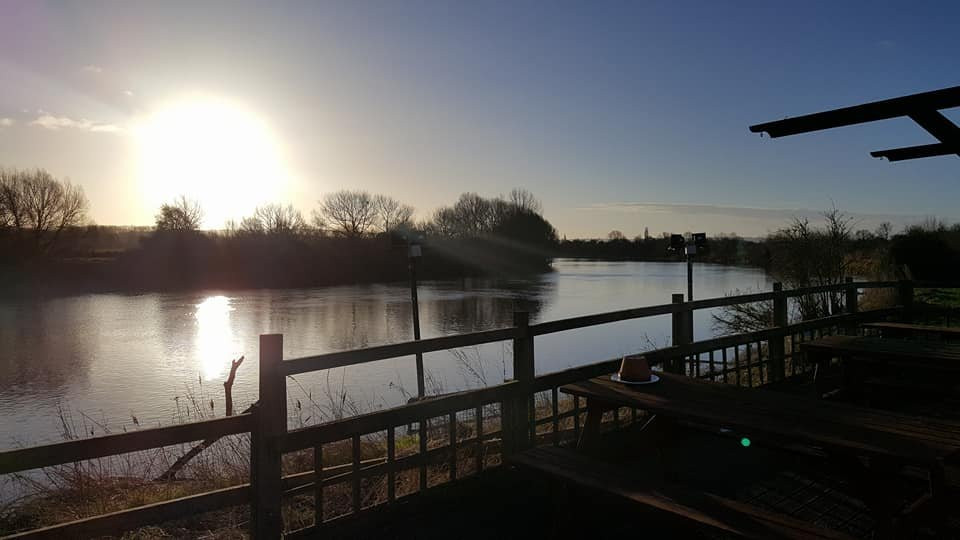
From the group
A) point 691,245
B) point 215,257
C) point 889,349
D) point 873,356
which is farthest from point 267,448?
point 215,257

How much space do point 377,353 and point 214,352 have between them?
42.3 ft

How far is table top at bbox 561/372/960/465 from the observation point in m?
1.87

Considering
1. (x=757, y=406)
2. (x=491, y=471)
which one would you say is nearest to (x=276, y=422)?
(x=491, y=471)

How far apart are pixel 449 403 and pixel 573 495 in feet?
2.53


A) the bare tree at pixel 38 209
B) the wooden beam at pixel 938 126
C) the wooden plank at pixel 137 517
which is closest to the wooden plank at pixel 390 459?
the wooden plank at pixel 137 517

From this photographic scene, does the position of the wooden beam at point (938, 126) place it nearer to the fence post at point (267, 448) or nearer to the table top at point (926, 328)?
the table top at point (926, 328)

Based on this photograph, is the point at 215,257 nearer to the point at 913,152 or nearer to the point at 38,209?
the point at 38,209

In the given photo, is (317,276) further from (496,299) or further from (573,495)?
(573,495)

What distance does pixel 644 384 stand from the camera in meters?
2.73

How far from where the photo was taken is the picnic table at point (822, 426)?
73.0 inches

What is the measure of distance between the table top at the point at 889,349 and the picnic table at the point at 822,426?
1.37 meters

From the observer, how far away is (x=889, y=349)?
11.6 ft

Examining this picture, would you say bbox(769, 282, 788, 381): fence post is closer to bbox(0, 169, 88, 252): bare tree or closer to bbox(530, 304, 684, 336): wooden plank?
bbox(530, 304, 684, 336): wooden plank

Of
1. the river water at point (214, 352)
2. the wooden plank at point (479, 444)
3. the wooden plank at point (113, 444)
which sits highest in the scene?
the wooden plank at point (113, 444)
